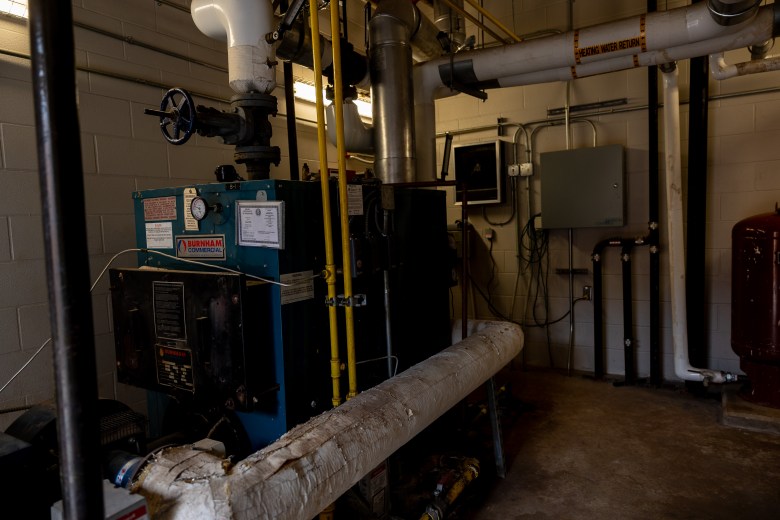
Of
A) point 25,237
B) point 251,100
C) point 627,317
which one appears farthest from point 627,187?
point 25,237

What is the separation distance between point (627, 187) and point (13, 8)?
3.68 metres

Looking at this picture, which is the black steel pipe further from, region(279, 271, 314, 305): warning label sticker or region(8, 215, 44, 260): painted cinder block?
region(8, 215, 44, 260): painted cinder block

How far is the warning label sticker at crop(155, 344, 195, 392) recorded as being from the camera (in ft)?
4.70

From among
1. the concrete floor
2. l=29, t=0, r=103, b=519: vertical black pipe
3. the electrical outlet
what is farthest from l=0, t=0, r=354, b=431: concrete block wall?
the electrical outlet

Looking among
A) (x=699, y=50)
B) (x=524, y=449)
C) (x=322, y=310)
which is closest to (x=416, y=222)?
(x=322, y=310)

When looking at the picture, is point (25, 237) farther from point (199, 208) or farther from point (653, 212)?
point (653, 212)

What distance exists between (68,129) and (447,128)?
394cm

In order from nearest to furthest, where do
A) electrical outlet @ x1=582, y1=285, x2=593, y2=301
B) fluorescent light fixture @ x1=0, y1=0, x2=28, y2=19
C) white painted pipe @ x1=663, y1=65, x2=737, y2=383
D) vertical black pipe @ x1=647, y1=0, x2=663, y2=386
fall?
1. fluorescent light fixture @ x1=0, y1=0, x2=28, y2=19
2. white painted pipe @ x1=663, y1=65, x2=737, y2=383
3. vertical black pipe @ x1=647, y1=0, x2=663, y2=386
4. electrical outlet @ x1=582, y1=285, x2=593, y2=301

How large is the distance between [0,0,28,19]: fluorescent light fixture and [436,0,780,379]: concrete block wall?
2.95 metres

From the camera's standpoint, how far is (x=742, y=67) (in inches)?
105

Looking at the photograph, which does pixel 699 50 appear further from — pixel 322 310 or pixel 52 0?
pixel 52 0

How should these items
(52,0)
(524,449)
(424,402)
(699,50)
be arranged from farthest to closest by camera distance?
(524,449) < (699,50) < (424,402) < (52,0)

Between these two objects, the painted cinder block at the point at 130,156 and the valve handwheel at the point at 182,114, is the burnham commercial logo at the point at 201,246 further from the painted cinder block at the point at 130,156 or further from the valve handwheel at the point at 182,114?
the painted cinder block at the point at 130,156

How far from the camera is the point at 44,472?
1123 mm
